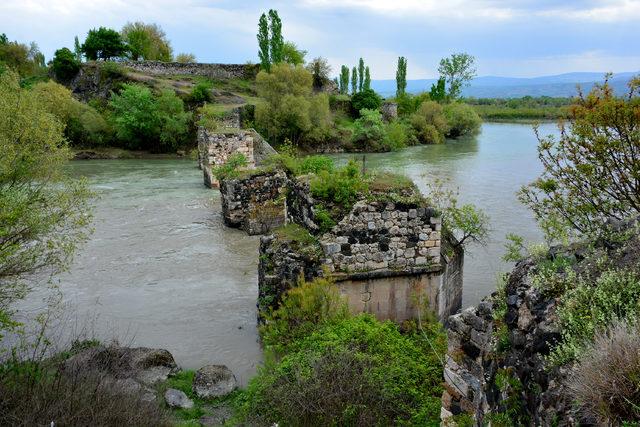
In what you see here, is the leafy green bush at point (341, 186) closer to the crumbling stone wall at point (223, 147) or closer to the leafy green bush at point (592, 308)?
the leafy green bush at point (592, 308)

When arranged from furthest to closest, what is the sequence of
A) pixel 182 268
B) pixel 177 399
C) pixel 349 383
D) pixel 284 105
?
pixel 284 105, pixel 182 268, pixel 177 399, pixel 349 383

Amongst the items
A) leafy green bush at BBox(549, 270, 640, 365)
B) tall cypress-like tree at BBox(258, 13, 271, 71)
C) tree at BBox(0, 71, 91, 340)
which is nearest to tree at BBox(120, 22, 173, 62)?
tall cypress-like tree at BBox(258, 13, 271, 71)

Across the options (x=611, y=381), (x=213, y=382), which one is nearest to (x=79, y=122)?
(x=213, y=382)

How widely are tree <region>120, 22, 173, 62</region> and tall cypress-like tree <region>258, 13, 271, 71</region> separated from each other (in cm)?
1599

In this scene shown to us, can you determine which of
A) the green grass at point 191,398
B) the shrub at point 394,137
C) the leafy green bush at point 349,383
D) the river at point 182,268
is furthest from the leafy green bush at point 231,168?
the shrub at point 394,137

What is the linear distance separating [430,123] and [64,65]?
36480mm

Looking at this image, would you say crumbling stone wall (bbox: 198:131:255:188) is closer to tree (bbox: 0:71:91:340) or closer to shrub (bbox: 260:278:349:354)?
tree (bbox: 0:71:91:340)

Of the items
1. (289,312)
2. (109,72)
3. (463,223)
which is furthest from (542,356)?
(109,72)

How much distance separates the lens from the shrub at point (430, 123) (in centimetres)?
5322

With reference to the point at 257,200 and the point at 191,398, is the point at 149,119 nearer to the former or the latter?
the point at 257,200

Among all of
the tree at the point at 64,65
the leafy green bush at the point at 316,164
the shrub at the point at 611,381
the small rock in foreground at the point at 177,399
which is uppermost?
the tree at the point at 64,65

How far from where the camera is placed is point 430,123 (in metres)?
55.2

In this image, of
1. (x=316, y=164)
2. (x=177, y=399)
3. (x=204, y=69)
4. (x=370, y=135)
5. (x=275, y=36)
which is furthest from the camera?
(x=204, y=69)

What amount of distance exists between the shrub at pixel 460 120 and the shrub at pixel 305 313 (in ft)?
167
